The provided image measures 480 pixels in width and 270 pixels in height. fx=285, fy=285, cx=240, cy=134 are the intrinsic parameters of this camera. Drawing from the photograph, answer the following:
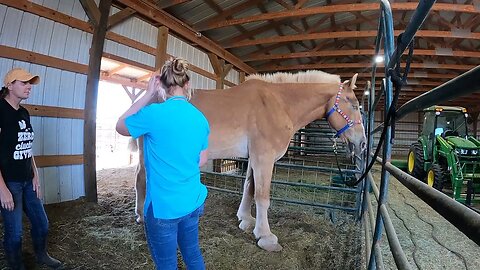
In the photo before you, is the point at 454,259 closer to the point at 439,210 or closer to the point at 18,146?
the point at 439,210

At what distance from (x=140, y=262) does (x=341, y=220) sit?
7.82 feet

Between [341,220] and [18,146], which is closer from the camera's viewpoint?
[18,146]

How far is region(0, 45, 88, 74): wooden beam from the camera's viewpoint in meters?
3.34

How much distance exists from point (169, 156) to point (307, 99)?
2167mm

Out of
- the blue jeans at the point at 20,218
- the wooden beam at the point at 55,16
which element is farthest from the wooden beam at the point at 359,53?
the blue jeans at the point at 20,218

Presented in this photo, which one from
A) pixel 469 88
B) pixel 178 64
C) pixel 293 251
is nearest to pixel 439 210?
pixel 469 88

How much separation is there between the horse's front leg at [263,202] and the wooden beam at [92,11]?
127 inches

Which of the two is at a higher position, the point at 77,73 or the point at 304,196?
the point at 77,73

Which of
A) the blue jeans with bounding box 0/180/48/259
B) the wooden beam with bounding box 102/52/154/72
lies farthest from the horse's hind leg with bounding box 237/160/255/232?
the wooden beam with bounding box 102/52/154/72

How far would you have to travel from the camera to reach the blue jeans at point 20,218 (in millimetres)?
1939

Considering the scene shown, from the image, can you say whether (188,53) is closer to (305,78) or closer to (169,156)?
(305,78)

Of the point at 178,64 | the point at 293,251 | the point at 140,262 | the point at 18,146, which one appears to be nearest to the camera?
the point at 178,64

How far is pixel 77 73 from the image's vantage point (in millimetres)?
4160

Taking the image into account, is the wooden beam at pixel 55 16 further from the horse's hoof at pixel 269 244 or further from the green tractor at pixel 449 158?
the green tractor at pixel 449 158
